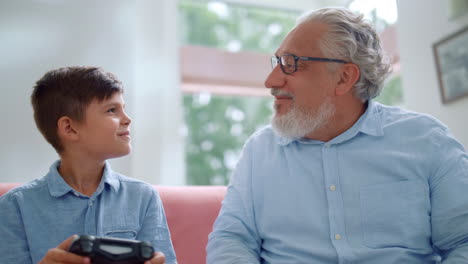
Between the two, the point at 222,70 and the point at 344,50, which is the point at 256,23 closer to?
the point at 222,70

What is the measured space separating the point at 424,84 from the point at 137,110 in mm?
2172

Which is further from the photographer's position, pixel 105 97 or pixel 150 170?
pixel 150 170

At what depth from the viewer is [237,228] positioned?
1.44 meters

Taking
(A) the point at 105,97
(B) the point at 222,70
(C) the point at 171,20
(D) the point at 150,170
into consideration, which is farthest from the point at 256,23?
(A) the point at 105,97

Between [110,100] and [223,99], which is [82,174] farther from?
[223,99]

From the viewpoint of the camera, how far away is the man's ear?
166 centimetres

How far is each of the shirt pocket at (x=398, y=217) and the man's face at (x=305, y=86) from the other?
345 mm

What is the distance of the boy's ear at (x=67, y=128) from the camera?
1490 millimetres

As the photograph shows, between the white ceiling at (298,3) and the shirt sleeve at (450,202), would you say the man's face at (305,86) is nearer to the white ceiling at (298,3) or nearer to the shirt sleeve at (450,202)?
the shirt sleeve at (450,202)

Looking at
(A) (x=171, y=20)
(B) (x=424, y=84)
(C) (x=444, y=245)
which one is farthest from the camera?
(A) (x=171, y=20)

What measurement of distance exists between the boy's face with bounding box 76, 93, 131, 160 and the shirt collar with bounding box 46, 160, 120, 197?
0.23ft

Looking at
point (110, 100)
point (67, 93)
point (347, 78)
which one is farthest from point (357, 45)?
point (67, 93)

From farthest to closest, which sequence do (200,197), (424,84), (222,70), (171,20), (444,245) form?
(222,70)
(171,20)
(424,84)
(200,197)
(444,245)

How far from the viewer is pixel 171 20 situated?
161 inches
